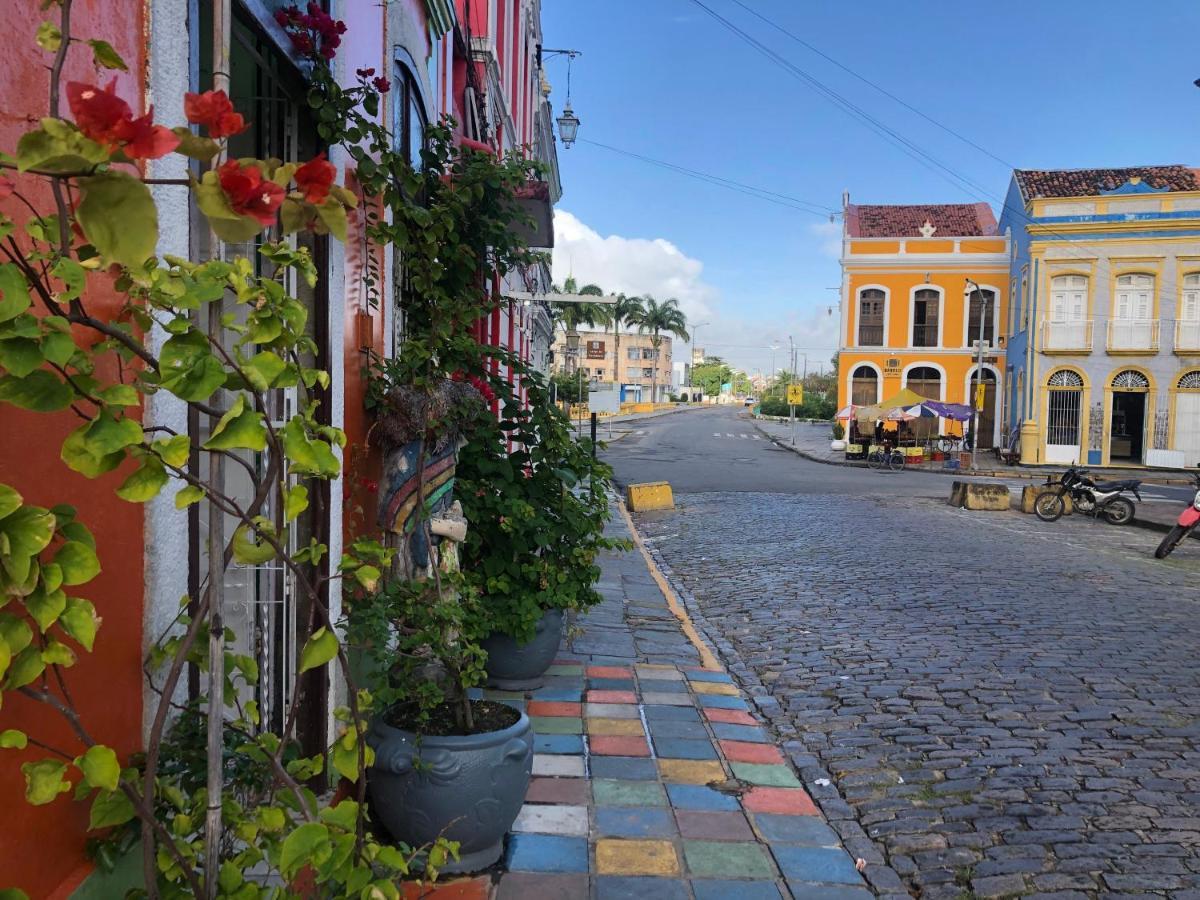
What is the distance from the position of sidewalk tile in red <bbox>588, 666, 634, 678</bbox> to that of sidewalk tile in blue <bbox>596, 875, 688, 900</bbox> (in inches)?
106

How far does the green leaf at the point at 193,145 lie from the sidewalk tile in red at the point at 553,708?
14.4ft

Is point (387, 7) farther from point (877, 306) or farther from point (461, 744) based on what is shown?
point (877, 306)

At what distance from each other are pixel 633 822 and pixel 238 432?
3.06 metres

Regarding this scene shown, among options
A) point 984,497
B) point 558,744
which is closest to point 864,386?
point 984,497

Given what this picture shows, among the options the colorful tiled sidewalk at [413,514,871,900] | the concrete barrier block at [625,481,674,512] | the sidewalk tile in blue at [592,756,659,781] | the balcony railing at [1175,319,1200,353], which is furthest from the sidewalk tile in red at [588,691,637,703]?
the balcony railing at [1175,319,1200,353]

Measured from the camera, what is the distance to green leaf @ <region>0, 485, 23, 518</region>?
1.21 m

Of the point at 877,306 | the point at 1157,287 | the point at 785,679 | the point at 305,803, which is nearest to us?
the point at 305,803

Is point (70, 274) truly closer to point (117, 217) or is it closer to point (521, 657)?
point (117, 217)

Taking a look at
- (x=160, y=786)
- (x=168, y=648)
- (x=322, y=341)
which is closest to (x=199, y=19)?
(x=322, y=341)

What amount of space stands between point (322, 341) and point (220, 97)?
234cm

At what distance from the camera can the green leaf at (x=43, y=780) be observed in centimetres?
147

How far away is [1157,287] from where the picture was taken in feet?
104

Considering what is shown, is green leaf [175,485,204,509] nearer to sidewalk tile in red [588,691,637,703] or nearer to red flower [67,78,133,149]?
red flower [67,78,133,149]

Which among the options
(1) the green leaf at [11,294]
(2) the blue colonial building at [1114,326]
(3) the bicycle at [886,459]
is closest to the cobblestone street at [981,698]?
(1) the green leaf at [11,294]
